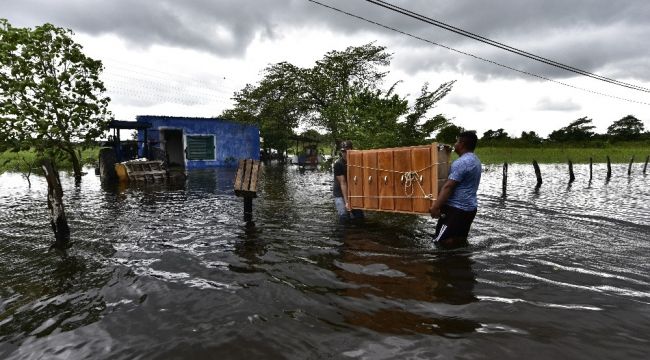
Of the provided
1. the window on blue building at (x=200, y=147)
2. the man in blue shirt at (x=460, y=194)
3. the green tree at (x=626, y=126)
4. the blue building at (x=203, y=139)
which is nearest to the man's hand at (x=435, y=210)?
the man in blue shirt at (x=460, y=194)

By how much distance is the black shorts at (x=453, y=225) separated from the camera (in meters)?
6.68

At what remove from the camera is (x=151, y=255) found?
7469 mm

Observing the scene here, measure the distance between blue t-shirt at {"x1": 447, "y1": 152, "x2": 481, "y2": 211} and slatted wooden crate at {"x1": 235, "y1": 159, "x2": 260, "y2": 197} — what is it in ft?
19.4

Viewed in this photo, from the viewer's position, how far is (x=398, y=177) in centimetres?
836

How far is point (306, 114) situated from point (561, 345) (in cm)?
4048

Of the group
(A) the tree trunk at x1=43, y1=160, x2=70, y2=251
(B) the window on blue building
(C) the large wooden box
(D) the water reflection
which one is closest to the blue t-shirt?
(C) the large wooden box

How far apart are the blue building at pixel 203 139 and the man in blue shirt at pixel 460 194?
30.1m

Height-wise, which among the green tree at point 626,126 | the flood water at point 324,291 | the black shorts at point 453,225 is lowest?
the flood water at point 324,291

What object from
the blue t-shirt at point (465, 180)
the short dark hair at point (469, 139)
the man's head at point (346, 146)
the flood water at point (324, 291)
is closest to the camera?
the flood water at point (324, 291)

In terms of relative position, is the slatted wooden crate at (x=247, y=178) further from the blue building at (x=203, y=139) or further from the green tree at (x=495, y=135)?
the green tree at (x=495, y=135)

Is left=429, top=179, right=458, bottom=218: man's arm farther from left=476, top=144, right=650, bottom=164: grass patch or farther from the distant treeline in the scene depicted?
the distant treeline

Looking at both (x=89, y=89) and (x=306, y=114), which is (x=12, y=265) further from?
(x=306, y=114)

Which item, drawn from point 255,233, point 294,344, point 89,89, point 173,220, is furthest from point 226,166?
point 294,344

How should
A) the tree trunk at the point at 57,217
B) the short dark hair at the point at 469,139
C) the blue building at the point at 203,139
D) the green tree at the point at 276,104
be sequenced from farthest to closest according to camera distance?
1. the green tree at the point at 276,104
2. the blue building at the point at 203,139
3. the tree trunk at the point at 57,217
4. the short dark hair at the point at 469,139
